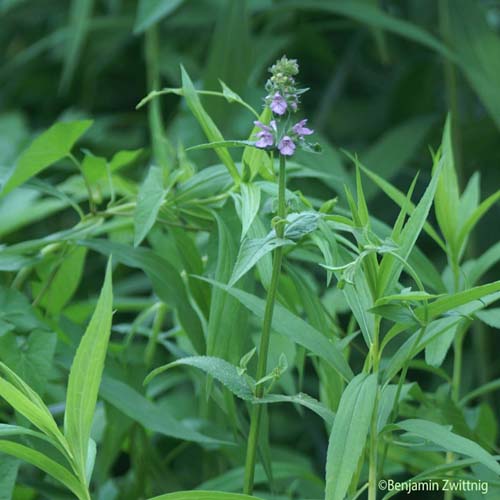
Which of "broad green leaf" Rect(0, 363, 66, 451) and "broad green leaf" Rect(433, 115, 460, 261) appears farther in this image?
"broad green leaf" Rect(433, 115, 460, 261)

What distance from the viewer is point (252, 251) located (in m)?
0.34

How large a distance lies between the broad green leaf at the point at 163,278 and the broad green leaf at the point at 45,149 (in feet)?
0.14

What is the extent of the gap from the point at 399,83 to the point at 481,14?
0.68ft

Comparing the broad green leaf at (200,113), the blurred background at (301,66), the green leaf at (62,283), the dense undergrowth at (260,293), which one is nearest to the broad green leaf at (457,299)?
the dense undergrowth at (260,293)

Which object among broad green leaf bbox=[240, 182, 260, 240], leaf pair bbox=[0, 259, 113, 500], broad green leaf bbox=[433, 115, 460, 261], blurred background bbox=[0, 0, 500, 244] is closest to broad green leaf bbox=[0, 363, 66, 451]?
leaf pair bbox=[0, 259, 113, 500]

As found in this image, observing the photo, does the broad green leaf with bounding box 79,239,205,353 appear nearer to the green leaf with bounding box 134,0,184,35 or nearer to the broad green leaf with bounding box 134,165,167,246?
the broad green leaf with bounding box 134,165,167,246

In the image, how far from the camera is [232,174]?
0.42 metres

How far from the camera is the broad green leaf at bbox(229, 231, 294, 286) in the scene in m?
0.33

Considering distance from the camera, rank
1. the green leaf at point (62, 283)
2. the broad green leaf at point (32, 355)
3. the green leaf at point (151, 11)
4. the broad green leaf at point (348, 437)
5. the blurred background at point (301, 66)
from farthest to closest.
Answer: the blurred background at point (301, 66) < the green leaf at point (151, 11) < the green leaf at point (62, 283) < the broad green leaf at point (32, 355) < the broad green leaf at point (348, 437)

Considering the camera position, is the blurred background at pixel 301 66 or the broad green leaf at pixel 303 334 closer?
the broad green leaf at pixel 303 334

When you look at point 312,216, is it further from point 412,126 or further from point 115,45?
point 115,45

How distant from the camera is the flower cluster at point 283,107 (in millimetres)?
346

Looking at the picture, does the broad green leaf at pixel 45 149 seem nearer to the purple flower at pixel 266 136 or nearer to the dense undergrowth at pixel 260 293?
the dense undergrowth at pixel 260 293

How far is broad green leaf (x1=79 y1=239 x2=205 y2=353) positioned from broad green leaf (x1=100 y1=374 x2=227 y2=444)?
0.04 m
